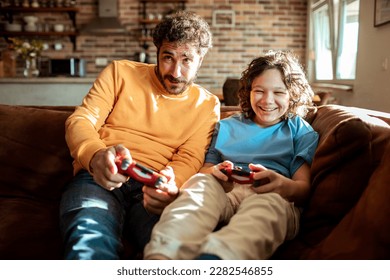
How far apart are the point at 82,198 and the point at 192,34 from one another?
2.35 ft

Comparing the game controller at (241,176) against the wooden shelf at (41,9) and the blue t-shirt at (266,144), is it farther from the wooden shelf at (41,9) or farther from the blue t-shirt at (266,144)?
the wooden shelf at (41,9)

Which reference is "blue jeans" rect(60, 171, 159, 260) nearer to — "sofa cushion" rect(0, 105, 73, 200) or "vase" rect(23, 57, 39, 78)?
"sofa cushion" rect(0, 105, 73, 200)

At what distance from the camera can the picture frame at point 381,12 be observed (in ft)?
12.0

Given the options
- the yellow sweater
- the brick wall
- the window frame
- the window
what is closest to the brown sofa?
the yellow sweater

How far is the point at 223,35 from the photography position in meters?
6.37

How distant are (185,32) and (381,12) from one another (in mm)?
2880

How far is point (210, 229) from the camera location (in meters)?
1.12

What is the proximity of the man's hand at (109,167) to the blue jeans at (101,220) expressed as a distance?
0.10 metres

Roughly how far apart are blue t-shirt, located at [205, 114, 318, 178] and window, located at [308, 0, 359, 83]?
11.6 feet

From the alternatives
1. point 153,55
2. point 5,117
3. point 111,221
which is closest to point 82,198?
point 111,221

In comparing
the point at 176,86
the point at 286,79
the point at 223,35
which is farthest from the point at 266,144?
the point at 223,35

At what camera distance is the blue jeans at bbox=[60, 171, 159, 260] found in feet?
3.49
